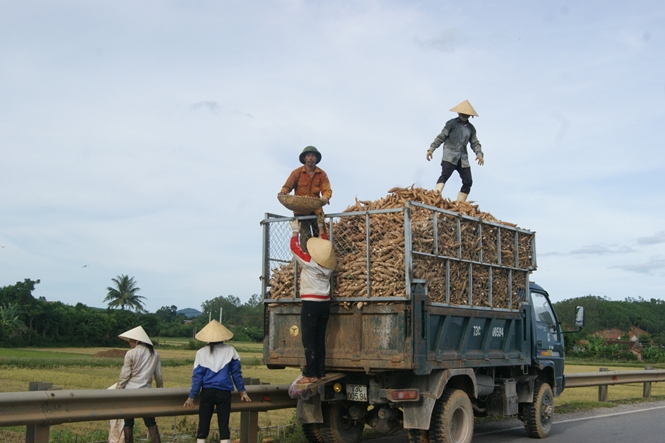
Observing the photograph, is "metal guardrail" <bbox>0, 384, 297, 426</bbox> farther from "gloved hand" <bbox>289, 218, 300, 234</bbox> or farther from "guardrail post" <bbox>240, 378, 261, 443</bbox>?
"gloved hand" <bbox>289, 218, 300, 234</bbox>

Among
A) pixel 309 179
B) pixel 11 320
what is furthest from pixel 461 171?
pixel 11 320

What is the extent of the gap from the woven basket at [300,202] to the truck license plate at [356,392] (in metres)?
2.11

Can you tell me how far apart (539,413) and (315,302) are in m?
4.46

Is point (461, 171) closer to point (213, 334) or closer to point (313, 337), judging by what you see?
point (313, 337)

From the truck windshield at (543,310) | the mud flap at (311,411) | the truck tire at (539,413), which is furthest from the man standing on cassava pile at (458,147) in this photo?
the mud flap at (311,411)

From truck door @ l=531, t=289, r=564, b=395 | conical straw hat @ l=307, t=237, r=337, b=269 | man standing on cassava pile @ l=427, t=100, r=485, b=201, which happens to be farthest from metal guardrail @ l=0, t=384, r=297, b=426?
man standing on cassava pile @ l=427, t=100, r=485, b=201

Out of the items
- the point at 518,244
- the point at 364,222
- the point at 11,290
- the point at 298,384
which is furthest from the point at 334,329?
the point at 11,290

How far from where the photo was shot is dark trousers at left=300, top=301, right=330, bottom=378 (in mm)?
7996

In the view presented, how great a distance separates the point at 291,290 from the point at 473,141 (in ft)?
14.0

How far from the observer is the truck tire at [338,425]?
29.2 feet

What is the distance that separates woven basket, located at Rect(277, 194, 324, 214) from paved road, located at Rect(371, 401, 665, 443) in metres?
3.55

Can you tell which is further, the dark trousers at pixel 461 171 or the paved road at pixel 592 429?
the dark trousers at pixel 461 171

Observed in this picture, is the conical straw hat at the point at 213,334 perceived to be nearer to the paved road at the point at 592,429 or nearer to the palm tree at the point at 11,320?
the paved road at the point at 592,429

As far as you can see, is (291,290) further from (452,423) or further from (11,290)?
(11,290)
